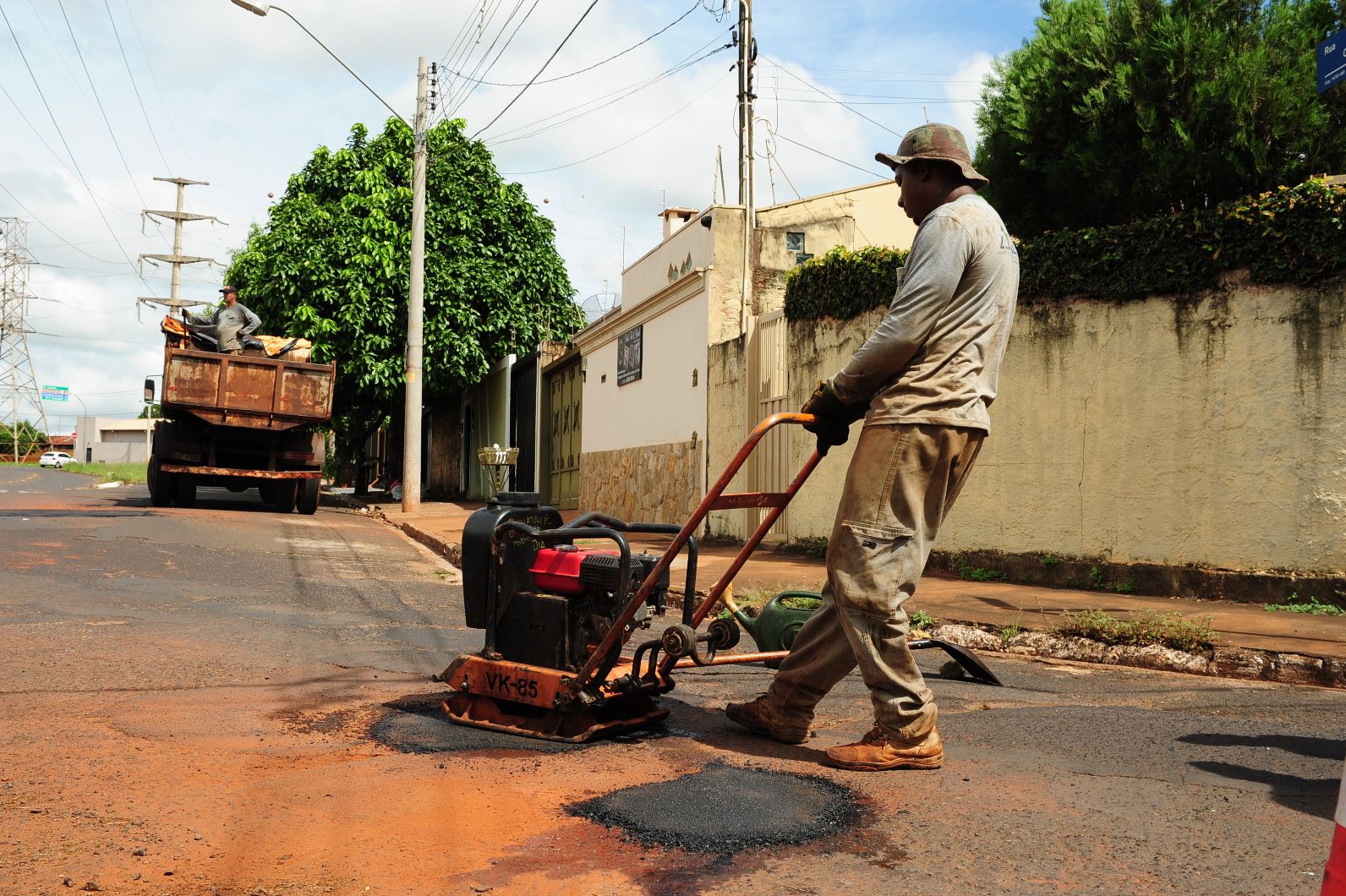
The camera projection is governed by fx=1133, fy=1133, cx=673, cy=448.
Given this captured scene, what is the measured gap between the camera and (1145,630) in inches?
247

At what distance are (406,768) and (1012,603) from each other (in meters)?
5.33

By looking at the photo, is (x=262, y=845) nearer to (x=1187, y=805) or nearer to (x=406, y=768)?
(x=406, y=768)

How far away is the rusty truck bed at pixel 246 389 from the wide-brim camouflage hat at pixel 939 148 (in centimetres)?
1359

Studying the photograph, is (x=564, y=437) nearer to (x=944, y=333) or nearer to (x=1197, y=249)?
(x=1197, y=249)

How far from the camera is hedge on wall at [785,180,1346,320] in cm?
760

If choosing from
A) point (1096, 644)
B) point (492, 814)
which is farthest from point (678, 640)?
point (1096, 644)

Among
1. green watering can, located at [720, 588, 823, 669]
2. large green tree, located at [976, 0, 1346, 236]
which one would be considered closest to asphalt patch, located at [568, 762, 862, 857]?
green watering can, located at [720, 588, 823, 669]

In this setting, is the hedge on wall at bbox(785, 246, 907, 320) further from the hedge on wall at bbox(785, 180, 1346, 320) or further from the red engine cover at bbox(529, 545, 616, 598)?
the red engine cover at bbox(529, 545, 616, 598)

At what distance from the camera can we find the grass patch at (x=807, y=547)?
11.5 meters

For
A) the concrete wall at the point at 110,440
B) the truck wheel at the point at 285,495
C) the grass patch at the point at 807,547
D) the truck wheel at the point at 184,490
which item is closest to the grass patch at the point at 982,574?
the grass patch at the point at 807,547

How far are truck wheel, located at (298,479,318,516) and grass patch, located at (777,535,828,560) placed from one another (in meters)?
8.08

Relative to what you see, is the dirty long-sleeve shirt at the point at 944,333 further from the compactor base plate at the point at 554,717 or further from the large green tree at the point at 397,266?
the large green tree at the point at 397,266

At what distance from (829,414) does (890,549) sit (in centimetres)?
52

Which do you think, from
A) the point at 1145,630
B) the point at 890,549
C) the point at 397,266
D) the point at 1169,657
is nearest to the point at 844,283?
the point at 1145,630
